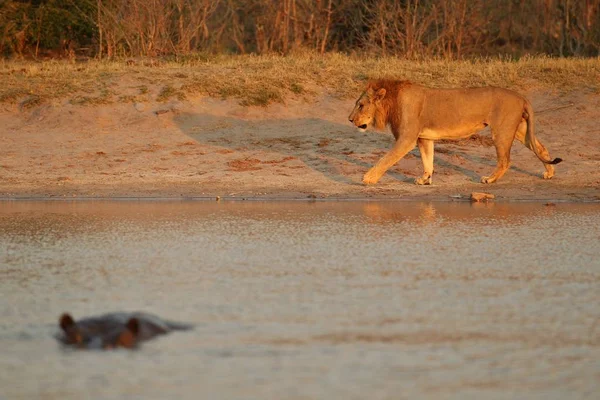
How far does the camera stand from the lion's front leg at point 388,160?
1270 centimetres

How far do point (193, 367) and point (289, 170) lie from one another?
8061 mm

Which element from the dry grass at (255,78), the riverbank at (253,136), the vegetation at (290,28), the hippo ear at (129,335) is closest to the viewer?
the hippo ear at (129,335)

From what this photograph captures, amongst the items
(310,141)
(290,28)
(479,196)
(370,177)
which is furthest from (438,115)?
(290,28)

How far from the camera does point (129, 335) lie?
5996 mm

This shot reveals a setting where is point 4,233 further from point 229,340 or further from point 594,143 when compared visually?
point 594,143

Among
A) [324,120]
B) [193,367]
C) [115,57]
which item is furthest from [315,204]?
[115,57]

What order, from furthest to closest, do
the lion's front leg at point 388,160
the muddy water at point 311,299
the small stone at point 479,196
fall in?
the lion's front leg at point 388,160 → the small stone at point 479,196 → the muddy water at point 311,299

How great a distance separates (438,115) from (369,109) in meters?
0.80

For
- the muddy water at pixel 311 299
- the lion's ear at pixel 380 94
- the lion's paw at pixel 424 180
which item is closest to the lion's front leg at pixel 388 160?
the lion's paw at pixel 424 180

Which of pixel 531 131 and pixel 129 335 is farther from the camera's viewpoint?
pixel 531 131

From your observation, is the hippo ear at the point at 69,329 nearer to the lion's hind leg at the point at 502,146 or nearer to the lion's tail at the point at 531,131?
the lion's hind leg at the point at 502,146

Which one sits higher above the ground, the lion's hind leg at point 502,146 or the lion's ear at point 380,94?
the lion's ear at point 380,94

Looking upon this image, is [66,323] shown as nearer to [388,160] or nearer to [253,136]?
[388,160]

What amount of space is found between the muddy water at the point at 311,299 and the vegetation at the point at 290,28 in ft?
32.7
